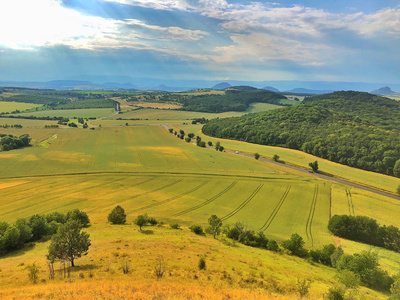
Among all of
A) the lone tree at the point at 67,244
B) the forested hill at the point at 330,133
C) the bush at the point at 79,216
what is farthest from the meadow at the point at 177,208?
the forested hill at the point at 330,133

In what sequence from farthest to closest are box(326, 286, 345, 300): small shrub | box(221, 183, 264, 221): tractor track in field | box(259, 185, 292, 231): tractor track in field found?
box(221, 183, 264, 221): tractor track in field, box(259, 185, 292, 231): tractor track in field, box(326, 286, 345, 300): small shrub

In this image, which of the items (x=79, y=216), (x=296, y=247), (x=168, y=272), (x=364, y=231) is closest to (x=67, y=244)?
(x=168, y=272)

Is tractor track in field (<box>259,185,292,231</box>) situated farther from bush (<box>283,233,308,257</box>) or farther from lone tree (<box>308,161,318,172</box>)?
lone tree (<box>308,161,318,172</box>)

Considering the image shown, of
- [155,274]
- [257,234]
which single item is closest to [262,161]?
[257,234]

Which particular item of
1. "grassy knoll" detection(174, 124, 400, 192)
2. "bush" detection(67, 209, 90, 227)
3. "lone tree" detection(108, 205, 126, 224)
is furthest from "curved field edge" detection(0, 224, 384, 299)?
"grassy knoll" detection(174, 124, 400, 192)

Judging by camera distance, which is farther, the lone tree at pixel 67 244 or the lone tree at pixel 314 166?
the lone tree at pixel 314 166

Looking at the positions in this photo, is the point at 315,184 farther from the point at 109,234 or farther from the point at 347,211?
the point at 109,234

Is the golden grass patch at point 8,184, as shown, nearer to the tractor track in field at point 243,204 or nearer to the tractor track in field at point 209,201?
the tractor track in field at point 209,201

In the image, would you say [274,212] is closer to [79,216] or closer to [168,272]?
[168,272]
